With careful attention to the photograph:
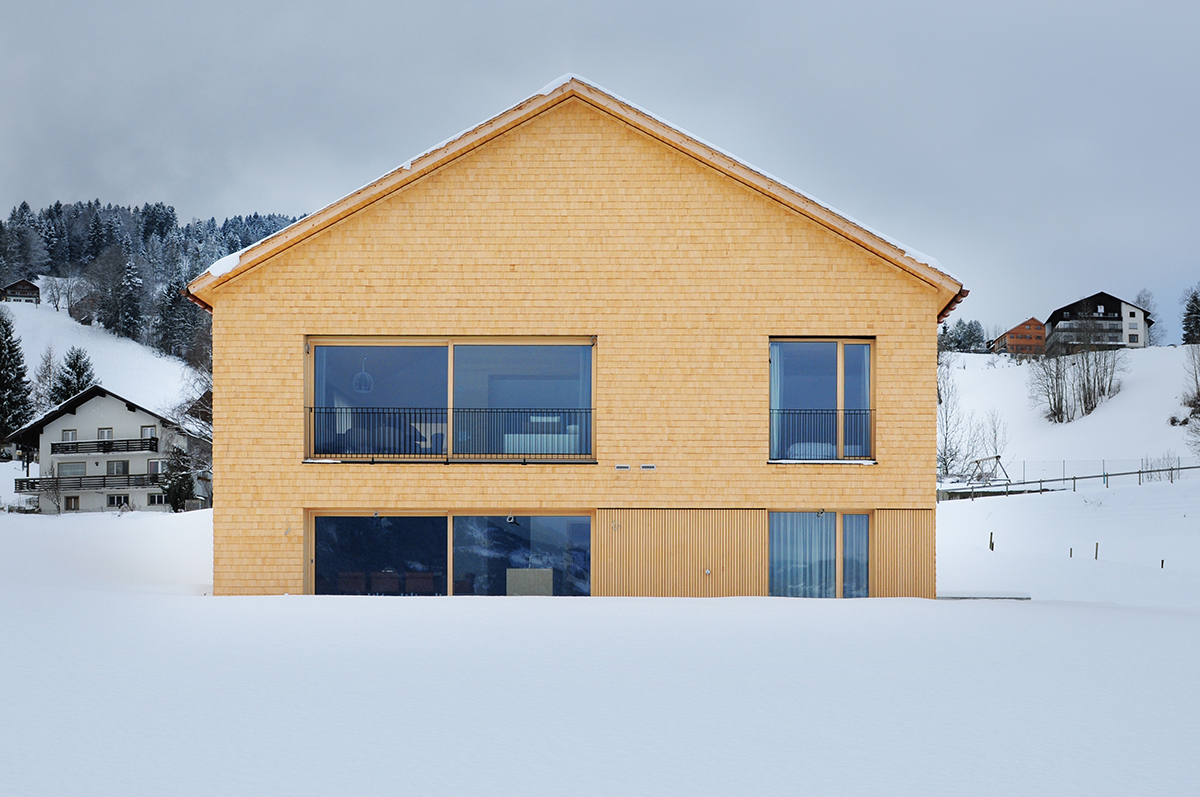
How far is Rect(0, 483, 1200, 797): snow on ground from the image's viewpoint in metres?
5.66

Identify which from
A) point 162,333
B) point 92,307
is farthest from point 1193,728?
point 92,307

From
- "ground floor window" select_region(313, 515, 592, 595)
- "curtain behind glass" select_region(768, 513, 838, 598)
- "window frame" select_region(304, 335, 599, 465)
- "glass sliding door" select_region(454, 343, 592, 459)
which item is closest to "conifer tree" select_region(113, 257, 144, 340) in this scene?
"window frame" select_region(304, 335, 599, 465)

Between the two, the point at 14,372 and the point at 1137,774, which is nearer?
the point at 1137,774

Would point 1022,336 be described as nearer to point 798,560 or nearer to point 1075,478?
point 1075,478

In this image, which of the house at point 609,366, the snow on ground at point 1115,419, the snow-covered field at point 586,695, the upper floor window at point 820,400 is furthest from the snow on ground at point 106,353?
the snow-covered field at point 586,695

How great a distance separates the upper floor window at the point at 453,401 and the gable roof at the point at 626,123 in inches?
71.5

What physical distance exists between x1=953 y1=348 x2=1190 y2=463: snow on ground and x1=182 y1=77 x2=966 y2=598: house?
5438 cm

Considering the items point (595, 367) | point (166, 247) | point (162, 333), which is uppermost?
point (166, 247)

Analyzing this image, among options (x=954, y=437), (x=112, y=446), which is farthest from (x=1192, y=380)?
(x=112, y=446)

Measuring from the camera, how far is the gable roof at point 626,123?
13.6 meters

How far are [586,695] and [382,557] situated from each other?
7.30m

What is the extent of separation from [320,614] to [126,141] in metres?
206

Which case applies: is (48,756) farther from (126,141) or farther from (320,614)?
(126,141)

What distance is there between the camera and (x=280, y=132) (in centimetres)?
12038
